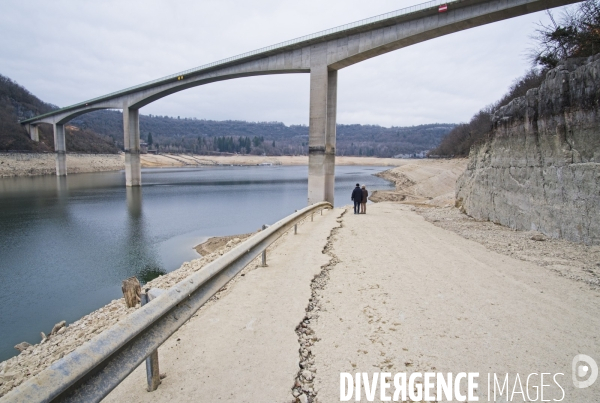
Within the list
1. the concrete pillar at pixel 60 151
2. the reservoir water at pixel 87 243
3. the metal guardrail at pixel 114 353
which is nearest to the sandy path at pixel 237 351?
the metal guardrail at pixel 114 353

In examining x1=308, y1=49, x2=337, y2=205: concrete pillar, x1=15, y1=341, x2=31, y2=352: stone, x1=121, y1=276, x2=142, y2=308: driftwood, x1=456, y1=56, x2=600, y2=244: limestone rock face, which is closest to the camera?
x1=15, y1=341, x2=31, y2=352: stone

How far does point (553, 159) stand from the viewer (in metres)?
7.72

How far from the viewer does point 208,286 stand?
3092 millimetres

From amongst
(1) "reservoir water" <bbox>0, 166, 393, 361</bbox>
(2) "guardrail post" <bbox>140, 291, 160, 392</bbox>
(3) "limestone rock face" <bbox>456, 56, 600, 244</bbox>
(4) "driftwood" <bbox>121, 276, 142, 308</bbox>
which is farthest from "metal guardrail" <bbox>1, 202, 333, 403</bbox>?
(3) "limestone rock face" <bbox>456, 56, 600, 244</bbox>

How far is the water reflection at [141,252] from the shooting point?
11099mm

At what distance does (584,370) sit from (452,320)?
1084 millimetres

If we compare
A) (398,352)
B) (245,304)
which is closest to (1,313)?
(245,304)

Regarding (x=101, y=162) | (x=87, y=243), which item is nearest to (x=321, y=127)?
(x=87, y=243)

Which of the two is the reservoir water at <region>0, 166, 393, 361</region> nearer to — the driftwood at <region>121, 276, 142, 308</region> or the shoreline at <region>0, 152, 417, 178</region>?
the driftwood at <region>121, 276, 142, 308</region>

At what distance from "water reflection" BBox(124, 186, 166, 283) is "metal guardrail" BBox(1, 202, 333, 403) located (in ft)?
28.9

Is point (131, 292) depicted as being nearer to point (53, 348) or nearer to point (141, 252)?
point (53, 348)

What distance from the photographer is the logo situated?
2.54m

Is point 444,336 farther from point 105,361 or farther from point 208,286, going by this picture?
point 105,361

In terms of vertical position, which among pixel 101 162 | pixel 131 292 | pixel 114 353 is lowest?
pixel 131 292
